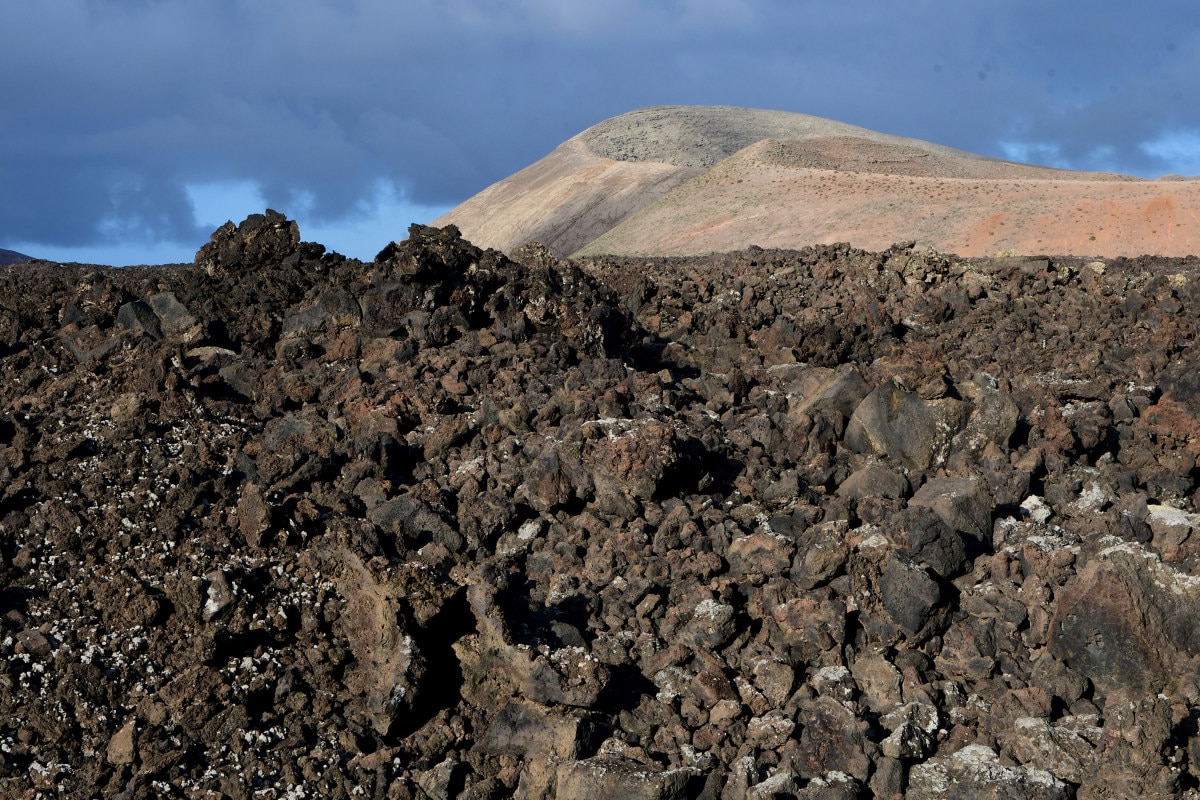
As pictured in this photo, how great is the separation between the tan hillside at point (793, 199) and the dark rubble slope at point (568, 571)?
3014 cm

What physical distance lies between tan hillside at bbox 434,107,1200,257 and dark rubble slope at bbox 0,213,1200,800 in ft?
98.9

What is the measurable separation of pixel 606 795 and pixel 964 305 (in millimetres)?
10613

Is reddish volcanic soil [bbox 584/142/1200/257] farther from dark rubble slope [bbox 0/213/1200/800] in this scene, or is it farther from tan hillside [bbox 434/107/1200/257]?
dark rubble slope [bbox 0/213/1200/800]

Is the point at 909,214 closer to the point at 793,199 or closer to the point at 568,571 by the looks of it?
the point at 793,199

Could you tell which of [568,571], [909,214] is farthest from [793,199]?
[568,571]

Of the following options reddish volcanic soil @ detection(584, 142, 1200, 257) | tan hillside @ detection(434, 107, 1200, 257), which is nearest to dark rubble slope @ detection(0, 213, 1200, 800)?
reddish volcanic soil @ detection(584, 142, 1200, 257)

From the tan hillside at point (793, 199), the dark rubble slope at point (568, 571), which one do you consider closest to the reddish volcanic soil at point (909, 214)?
the tan hillside at point (793, 199)

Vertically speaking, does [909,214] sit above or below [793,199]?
below

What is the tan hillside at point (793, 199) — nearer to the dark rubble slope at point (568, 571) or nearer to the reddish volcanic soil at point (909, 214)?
the reddish volcanic soil at point (909, 214)

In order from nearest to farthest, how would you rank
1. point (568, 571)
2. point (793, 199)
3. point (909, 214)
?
1. point (568, 571)
2. point (909, 214)
3. point (793, 199)

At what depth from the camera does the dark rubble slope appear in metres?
5.23

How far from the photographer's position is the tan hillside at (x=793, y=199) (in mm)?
38344

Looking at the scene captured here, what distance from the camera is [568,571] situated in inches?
270

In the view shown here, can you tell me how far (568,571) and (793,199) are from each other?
1879 inches
